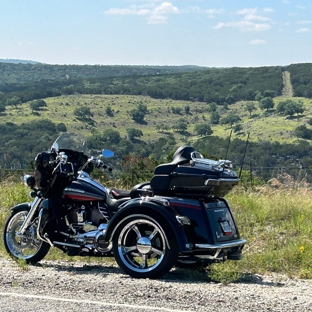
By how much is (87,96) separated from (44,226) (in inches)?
5648

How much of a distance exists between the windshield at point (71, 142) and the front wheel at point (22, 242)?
0.98 m

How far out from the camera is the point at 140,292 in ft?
20.3

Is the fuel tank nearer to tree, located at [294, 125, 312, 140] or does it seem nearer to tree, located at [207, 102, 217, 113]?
tree, located at [294, 125, 312, 140]

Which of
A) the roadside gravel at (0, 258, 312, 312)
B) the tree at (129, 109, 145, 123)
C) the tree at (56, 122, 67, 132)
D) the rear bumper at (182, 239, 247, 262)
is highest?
the rear bumper at (182, 239, 247, 262)

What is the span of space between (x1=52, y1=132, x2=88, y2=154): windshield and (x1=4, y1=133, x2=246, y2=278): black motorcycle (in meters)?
0.01

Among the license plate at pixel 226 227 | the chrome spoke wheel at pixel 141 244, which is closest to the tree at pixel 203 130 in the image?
the license plate at pixel 226 227

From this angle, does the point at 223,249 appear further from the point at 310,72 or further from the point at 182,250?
the point at 310,72

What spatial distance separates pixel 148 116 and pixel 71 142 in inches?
4715

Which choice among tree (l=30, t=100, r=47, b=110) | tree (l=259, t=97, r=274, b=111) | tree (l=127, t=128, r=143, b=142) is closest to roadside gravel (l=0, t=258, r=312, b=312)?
tree (l=127, t=128, r=143, b=142)

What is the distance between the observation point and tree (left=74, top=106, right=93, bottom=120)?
12100 centimetres

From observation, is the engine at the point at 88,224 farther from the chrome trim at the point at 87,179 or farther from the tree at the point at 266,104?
the tree at the point at 266,104

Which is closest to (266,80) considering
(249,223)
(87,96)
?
(87,96)

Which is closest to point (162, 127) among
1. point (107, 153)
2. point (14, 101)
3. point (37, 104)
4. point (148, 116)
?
point (148, 116)

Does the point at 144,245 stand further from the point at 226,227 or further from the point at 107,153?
the point at 107,153
